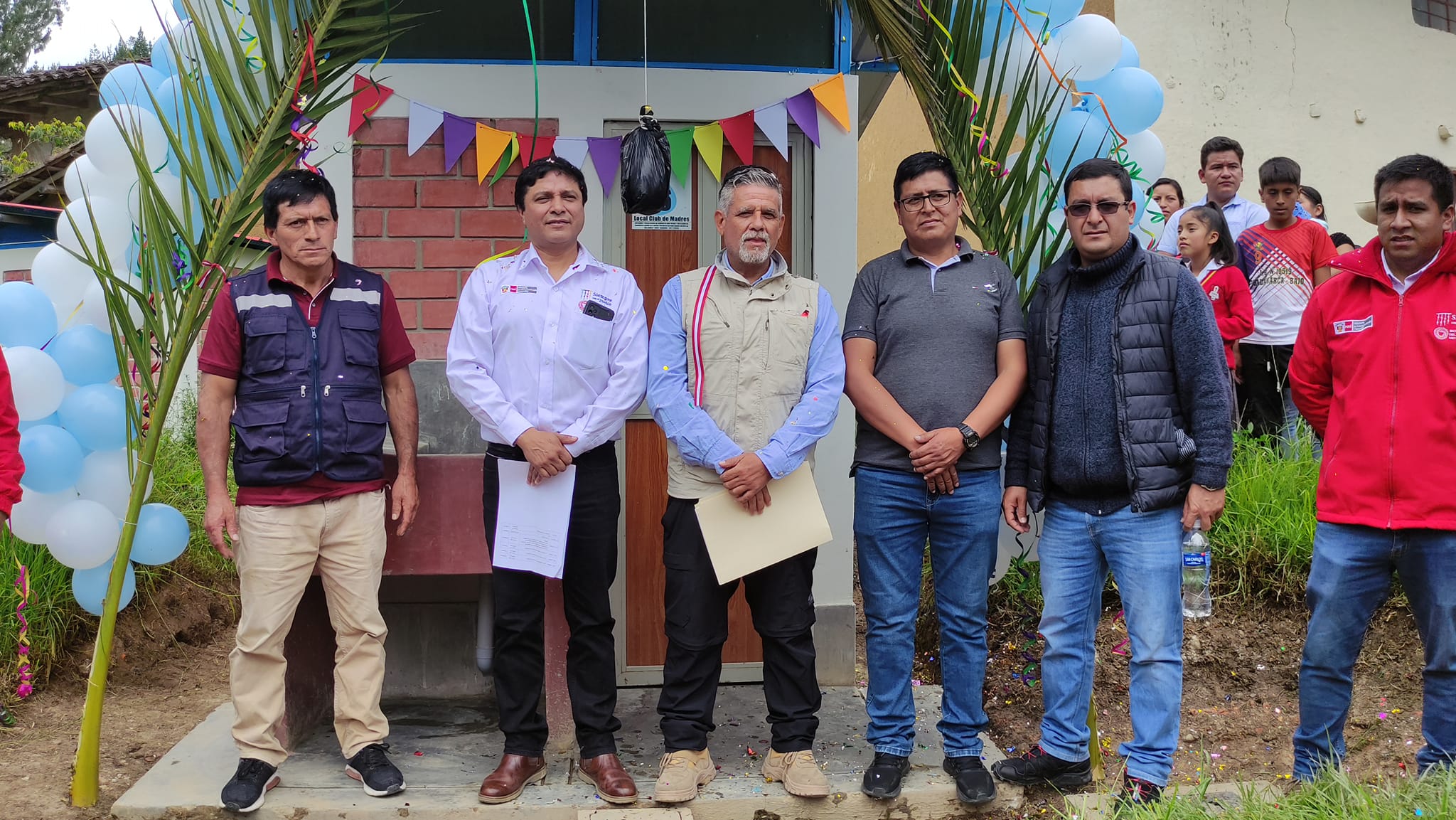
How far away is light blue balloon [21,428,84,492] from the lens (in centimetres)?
361

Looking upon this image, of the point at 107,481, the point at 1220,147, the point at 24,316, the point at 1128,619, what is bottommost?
the point at 1128,619

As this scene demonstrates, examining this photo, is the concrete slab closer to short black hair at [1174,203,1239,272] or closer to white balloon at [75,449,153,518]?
white balloon at [75,449,153,518]

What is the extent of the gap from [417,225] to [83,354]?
4.53ft

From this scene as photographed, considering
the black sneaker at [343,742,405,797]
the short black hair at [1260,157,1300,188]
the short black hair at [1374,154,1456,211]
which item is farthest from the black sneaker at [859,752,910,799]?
the short black hair at [1260,157,1300,188]

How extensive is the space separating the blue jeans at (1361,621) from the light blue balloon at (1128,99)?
1.52 meters

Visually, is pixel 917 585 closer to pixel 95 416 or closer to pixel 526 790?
pixel 526 790

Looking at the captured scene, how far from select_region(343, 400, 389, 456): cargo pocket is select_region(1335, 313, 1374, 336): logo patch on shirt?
3.11m

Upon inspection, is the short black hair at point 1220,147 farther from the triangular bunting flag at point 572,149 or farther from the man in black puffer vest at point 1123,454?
the triangular bunting flag at point 572,149

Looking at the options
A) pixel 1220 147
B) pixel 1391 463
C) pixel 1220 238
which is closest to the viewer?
pixel 1391 463

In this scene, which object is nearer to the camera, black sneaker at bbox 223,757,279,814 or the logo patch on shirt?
the logo patch on shirt

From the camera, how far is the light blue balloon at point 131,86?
3836 millimetres

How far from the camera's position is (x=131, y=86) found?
388cm

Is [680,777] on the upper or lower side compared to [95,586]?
lower

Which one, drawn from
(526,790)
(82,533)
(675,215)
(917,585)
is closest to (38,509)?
(82,533)
